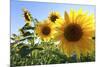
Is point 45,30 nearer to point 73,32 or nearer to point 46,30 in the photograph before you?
point 46,30

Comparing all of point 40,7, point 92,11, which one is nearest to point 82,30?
point 92,11

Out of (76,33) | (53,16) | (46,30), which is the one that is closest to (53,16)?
(53,16)

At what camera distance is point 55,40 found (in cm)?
170

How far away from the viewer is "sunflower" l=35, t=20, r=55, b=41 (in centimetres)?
166

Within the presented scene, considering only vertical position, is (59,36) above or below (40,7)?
below

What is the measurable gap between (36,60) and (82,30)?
0.46 metres

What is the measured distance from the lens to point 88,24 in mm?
1772

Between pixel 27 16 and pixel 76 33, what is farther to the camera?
pixel 76 33

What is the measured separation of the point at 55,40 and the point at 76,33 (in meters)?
0.19

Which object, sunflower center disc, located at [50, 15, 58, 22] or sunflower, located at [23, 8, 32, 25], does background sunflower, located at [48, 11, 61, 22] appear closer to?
sunflower center disc, located at [50, 15, 58, 22]

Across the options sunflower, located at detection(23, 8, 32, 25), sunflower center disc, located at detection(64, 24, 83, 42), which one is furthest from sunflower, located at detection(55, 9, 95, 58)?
sunflower, located at detection(23, 8, 32, 25)
